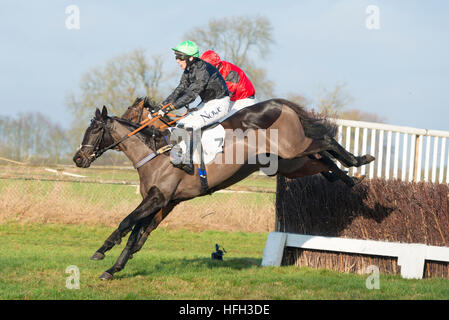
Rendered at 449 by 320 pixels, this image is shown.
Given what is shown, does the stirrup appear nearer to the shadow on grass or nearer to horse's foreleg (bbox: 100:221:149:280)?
horse's foreleg (bbox: 100:221:149:280)

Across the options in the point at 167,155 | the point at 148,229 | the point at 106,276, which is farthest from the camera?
the point at 148,229

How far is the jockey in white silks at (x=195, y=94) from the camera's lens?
594cm

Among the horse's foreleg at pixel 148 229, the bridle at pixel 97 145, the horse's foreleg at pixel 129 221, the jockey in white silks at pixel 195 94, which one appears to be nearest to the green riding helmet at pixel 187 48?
the jockey in white silks at pixel 195 94

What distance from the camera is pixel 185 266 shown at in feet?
22.4

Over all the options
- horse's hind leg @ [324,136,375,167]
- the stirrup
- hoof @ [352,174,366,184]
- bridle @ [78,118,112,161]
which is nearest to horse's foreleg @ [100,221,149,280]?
the stirrup

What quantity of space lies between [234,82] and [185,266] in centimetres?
262

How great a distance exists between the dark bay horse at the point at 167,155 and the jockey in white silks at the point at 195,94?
20 centimetres

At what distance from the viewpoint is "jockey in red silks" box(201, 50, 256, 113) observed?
6.75 metres

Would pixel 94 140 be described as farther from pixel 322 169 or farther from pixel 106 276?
pixel 322 169

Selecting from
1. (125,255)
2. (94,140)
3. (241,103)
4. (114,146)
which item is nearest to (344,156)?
(241,103)

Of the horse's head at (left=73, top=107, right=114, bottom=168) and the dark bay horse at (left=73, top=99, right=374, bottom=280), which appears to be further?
the horse's head at (left=73, top=107, right=114, bottom=168)

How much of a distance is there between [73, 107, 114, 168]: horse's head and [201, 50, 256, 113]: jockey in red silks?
5.47 feet

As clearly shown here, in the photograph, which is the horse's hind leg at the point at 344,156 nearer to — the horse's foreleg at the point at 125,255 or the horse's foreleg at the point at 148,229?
the horse's foreleg at the point at 148,229
